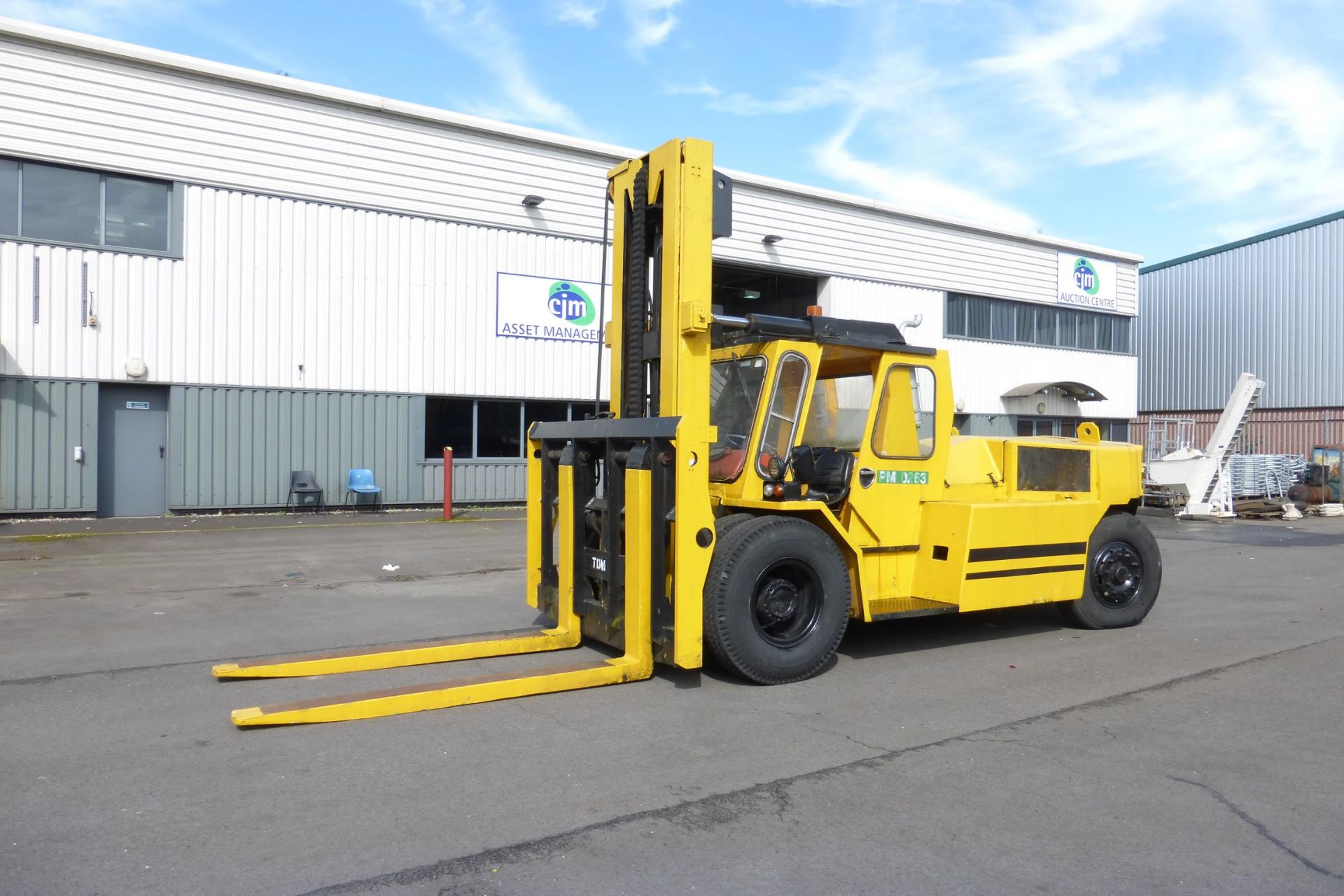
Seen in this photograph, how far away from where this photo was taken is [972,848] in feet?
12.9

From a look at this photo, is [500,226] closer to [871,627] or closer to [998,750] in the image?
[871,627]

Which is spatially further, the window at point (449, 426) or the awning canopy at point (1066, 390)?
the awning canopy at point (1066, 390)

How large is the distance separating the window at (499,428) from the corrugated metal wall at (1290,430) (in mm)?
21432

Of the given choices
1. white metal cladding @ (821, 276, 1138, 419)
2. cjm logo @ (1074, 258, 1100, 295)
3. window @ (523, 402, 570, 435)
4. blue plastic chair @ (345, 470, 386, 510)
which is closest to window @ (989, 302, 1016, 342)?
white metal cladding @ (821, 276, 1138, 419)

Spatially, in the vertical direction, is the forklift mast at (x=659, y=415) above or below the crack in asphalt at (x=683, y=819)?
above

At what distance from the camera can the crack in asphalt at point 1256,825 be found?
380 cm

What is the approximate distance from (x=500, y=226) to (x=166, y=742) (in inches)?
635

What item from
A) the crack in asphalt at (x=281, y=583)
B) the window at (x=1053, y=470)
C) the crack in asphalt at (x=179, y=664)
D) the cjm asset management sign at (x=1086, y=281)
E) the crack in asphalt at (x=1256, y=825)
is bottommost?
the crack in asphalt at (x=1256, y=825)

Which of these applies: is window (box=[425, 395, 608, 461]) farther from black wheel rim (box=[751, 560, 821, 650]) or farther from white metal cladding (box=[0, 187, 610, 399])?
black wheel rim (box=[751, 560, 821, 650])

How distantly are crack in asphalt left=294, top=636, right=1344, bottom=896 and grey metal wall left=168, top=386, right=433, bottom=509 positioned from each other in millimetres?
15206

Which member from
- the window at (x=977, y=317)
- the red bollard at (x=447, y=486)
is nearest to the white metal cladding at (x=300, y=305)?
the red bollard at (x=447, y=486)

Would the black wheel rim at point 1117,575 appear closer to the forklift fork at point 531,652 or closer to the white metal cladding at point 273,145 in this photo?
the forklift fork at point 531,652

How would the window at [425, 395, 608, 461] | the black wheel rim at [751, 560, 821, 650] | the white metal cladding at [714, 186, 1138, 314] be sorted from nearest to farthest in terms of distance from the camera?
the black wheel rim at [751, 560, 821, 650] → the window at [425, 395, 608, 461] → the white metal cladding at [714, 186, 1138, 314]

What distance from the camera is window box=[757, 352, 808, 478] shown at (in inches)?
263
